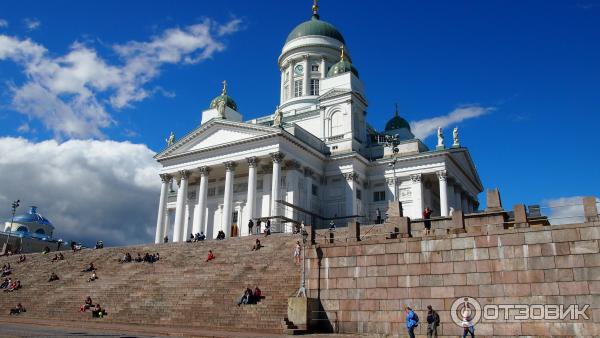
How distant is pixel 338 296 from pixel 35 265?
84.6 ft

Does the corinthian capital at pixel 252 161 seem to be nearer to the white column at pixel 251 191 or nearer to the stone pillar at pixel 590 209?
the white column at pixel 251 191

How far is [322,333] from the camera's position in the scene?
20359 millimetres

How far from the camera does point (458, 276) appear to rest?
19281 millimetres

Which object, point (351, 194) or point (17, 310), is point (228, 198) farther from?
point (17, 310)

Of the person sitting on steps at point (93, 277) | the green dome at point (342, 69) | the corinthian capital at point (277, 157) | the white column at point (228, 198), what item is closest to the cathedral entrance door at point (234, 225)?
the white column at point (228, 198)

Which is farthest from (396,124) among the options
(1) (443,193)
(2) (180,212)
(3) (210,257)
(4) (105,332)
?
A: (4) (105,332)

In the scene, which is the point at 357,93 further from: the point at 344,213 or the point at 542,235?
the point at 542,235

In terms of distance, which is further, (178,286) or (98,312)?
(178,286)

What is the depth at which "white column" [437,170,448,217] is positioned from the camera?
43156 millimetres


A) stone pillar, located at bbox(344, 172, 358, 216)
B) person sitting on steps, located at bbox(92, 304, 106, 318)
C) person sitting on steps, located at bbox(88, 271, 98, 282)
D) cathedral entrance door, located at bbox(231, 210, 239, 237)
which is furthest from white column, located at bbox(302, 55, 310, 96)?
person sitting on steps, located at bbox(92, 304, 106, 318)

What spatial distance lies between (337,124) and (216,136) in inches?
461

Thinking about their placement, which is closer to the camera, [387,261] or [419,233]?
[387,261]

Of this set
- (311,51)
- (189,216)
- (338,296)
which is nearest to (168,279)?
(338,296)

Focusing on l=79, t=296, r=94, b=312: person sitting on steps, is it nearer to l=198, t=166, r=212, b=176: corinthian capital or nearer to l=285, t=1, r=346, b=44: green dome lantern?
l=198, t=166, r=212, b=176: corinthian capital
